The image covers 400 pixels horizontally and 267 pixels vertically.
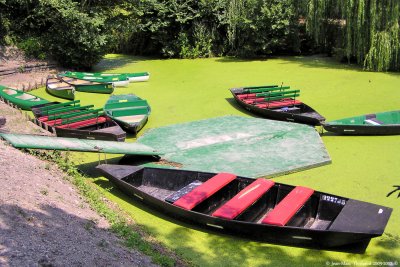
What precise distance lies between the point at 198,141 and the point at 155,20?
33.4 feet

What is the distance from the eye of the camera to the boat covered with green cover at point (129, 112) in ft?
30.0

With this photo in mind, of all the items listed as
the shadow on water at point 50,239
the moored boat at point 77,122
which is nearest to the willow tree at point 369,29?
the moored boat at point 77,122

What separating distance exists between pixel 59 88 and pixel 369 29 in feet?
30.3

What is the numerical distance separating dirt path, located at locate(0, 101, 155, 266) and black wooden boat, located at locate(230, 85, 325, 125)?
16.9 feet

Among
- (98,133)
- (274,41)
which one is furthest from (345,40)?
(98,133)

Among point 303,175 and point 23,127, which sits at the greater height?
point 23,127

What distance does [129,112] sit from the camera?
970 centimetres

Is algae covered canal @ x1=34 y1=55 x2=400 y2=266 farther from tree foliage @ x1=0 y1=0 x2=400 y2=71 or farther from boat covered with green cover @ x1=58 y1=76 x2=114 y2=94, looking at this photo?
tree foliage @ x1=0 y1=0 x2=400 y2=71

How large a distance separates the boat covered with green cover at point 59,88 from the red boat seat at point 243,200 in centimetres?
725

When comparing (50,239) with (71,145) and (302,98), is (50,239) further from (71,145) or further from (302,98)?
(302,98)

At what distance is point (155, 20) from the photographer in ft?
58.6

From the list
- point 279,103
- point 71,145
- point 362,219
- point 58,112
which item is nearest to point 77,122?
point 58,112

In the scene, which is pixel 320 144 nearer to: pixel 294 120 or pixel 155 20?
pixel 294 120

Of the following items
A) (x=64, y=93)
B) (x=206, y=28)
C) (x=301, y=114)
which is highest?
(x=206, y=28)
